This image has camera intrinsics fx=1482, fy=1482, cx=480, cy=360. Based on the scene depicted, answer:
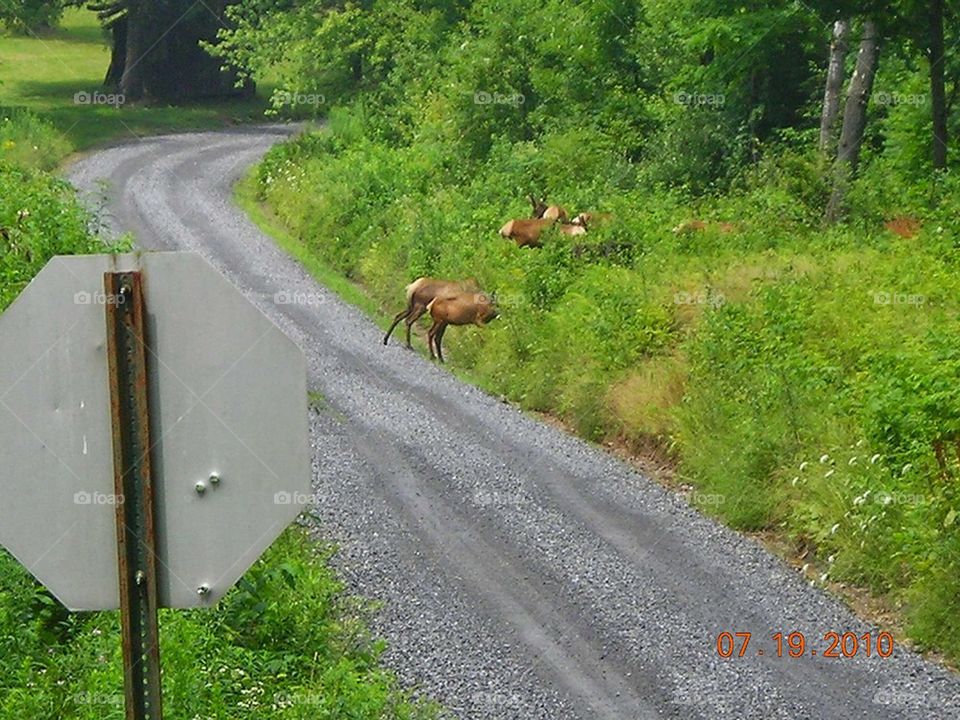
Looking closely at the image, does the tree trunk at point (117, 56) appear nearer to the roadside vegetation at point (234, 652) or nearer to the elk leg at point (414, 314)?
the elk leg at point (414, 314)

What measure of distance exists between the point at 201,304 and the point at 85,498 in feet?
1.91

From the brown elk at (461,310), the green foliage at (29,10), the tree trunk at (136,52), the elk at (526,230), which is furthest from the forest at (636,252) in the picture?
the tree trunk at (136,52)

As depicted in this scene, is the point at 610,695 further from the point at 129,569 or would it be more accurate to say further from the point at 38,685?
the point at 129,569

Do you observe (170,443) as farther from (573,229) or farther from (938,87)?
(938,87)

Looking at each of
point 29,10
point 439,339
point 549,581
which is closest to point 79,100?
point 29,10

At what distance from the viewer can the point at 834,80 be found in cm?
2259

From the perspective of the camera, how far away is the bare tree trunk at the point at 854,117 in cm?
2092

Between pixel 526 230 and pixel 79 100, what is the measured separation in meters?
28.6

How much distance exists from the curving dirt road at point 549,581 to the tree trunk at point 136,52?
31315 millimetres

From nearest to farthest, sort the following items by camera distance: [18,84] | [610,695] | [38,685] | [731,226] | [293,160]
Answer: [38,685]
[610,695]
[731,226]
[293,160]
[18,84]

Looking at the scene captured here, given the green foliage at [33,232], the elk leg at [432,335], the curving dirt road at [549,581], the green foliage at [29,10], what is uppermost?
the green foliage at [29,10]

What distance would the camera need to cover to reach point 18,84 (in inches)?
1983

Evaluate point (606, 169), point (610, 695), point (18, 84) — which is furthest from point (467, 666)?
point (18, 84)

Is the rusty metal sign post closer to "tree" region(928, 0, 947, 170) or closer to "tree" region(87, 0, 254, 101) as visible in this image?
"tree" region(928, 0, 947, 170)
